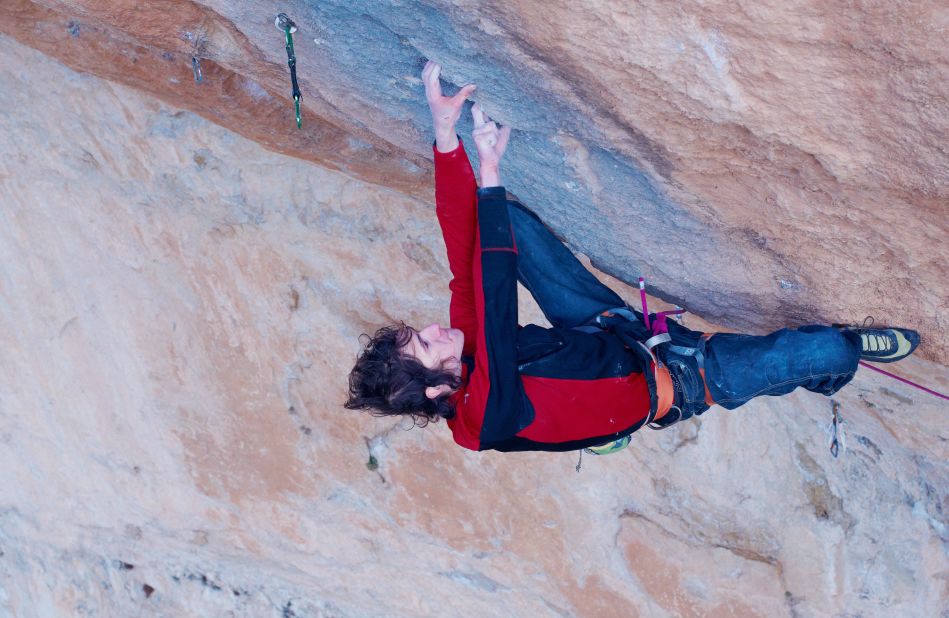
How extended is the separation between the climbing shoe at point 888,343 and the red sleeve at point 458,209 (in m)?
1.19

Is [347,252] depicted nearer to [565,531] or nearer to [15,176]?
[15,176]

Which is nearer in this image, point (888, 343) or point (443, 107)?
point (443, 107)

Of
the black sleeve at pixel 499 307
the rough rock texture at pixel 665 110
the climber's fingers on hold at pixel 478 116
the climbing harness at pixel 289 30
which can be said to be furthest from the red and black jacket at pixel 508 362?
the climbing harness at pixel 289 30

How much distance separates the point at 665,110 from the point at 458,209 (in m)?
0.61

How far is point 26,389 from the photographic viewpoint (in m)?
3.49

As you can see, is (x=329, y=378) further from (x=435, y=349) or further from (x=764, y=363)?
(x=764, y=363)

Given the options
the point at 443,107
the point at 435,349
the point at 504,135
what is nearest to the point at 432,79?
the point at 443,107

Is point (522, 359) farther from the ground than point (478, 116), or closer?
closer

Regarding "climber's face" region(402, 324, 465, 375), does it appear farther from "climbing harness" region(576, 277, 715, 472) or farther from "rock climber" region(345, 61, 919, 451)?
"climbing harness" region(576, 277, 715, 472)

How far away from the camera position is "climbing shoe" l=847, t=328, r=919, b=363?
2.43 meters

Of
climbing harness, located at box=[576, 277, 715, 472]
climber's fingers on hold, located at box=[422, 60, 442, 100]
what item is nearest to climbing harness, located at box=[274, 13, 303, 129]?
climber's fingers on hold, located at box=[422, 60, 442, 100]

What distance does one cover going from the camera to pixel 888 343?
2.43m

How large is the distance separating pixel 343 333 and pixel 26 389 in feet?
4.58

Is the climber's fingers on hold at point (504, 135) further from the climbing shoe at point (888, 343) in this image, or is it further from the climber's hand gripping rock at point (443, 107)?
the climbing shoe at point (888, 343)
